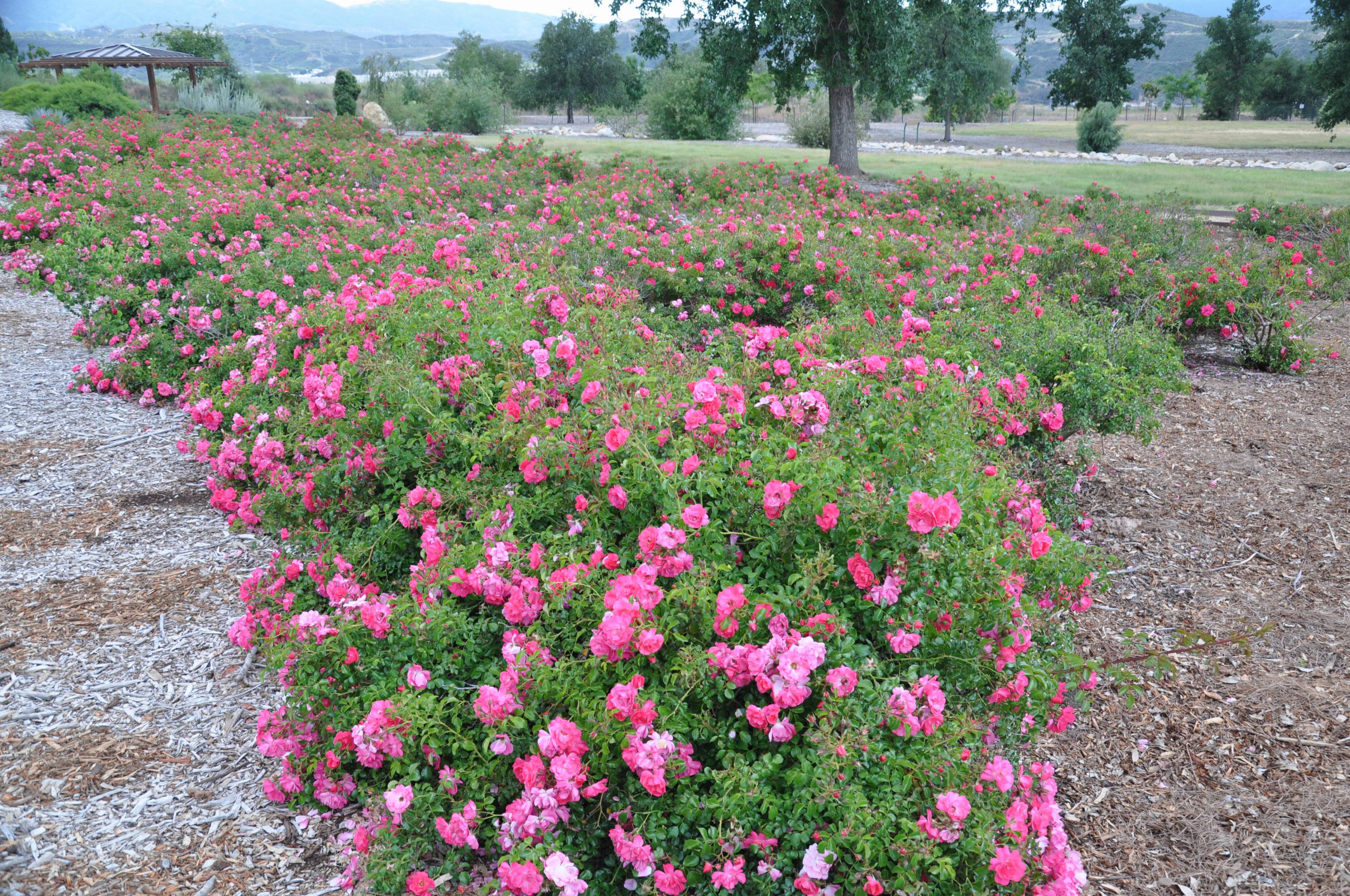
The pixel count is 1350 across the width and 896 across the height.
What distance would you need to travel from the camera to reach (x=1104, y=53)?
36.7 m

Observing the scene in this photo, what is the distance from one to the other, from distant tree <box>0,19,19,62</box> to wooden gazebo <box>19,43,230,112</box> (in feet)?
59.5

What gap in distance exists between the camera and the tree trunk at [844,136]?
1656 centimetres

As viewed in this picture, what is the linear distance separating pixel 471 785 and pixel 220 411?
3728 millimetres

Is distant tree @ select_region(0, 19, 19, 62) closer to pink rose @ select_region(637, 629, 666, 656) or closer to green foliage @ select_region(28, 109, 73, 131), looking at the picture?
green foliage @ select_region(28, 109, 73, 131)

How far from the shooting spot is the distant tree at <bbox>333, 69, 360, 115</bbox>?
31.0 meters

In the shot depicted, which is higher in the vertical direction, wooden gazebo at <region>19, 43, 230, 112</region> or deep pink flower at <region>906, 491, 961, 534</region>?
wooden gazebo at <region>19, 43, 230, 112</region>

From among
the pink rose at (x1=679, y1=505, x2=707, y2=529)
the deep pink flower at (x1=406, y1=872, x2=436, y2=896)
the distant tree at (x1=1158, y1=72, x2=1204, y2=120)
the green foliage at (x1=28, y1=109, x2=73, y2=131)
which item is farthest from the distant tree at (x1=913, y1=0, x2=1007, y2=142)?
the distant tree at (x1=1158, y1=72, x2=1204, y2=120)

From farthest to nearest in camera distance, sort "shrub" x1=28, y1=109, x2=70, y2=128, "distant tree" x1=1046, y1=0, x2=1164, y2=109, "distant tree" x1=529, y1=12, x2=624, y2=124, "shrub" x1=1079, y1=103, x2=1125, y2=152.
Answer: "distant tree" x1=529, y1=12, x2=624, y2=124 < "distant tree" x1=1046, y1=0, x2=1164, y2=109 < "shrub" x1=1079, y1=103, x2=1125, y2=152 < "shrub" x1=28, y1=109, x2=70, y2=128

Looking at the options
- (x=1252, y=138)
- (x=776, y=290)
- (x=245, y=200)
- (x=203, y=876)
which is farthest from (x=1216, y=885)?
(x=1252, y=138)

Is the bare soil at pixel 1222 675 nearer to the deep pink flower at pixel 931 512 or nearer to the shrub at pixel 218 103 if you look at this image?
the deep pink flower at pixel 931 512

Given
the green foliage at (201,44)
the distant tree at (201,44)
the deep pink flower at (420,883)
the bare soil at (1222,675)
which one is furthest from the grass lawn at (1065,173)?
the distant tree at (201,44)

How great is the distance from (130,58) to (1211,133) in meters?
38.4

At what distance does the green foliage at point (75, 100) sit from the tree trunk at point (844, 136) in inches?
626

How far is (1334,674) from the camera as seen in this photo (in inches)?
134
